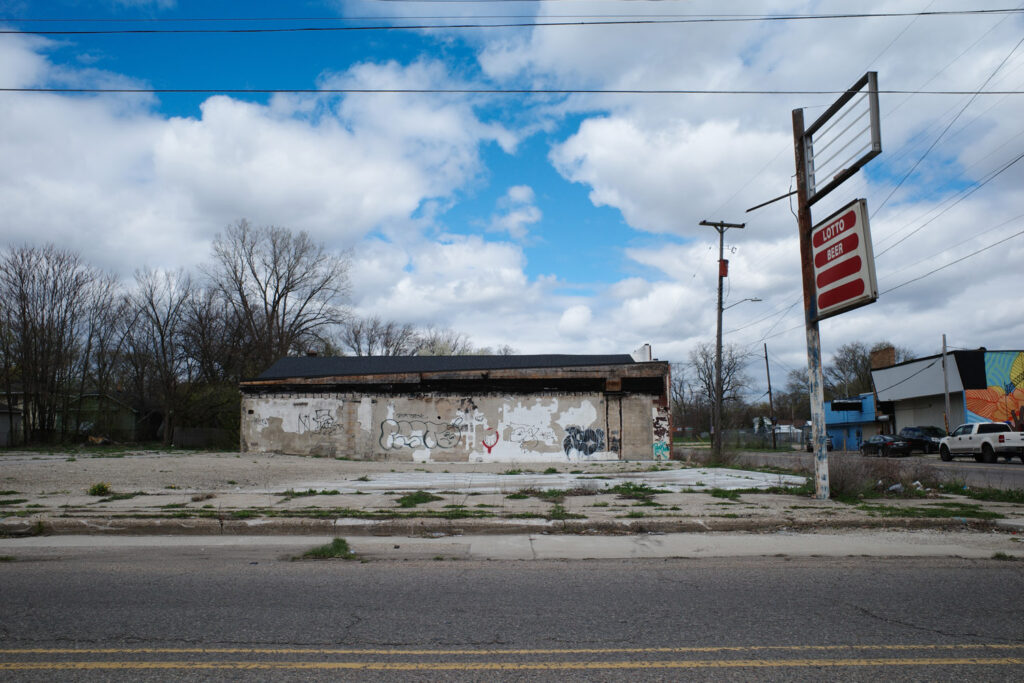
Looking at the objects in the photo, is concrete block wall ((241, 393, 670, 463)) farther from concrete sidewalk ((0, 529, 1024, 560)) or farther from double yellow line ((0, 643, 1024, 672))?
double yellow line ((0, 643, 1024, 672))

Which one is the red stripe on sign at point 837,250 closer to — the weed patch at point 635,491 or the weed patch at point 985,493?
the weed patch at point 635,491

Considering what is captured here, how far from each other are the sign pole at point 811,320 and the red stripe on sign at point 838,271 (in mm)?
254

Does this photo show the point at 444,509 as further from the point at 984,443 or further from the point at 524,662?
the point at 984,443

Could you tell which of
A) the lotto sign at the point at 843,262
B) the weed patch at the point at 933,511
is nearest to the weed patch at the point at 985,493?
the weed patch at the point at 933,511

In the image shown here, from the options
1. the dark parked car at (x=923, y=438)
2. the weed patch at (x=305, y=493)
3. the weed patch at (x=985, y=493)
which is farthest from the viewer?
the dark parked car at (x=923, y=438)

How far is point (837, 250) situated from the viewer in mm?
10734

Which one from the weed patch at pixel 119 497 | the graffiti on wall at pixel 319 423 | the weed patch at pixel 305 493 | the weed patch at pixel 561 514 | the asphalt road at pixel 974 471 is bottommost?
the asphalt road at pixel 974 471

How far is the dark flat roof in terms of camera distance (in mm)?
30594

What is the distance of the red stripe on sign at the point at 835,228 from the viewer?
10445mm

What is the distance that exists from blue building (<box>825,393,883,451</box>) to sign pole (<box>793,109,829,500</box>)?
155ft

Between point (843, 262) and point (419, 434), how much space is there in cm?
2136

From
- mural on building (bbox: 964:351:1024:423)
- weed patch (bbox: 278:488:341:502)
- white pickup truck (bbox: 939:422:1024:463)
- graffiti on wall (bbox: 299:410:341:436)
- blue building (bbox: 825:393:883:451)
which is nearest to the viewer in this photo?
weed patch (bbox: 278:488:341:502)

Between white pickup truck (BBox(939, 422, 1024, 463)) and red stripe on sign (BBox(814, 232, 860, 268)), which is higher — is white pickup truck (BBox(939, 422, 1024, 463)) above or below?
below

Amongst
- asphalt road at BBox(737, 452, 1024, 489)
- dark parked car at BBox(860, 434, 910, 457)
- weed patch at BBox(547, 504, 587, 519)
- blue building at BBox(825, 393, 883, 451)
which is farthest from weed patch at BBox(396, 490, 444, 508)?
blue building at BBox(825, 393, 883, 451)
